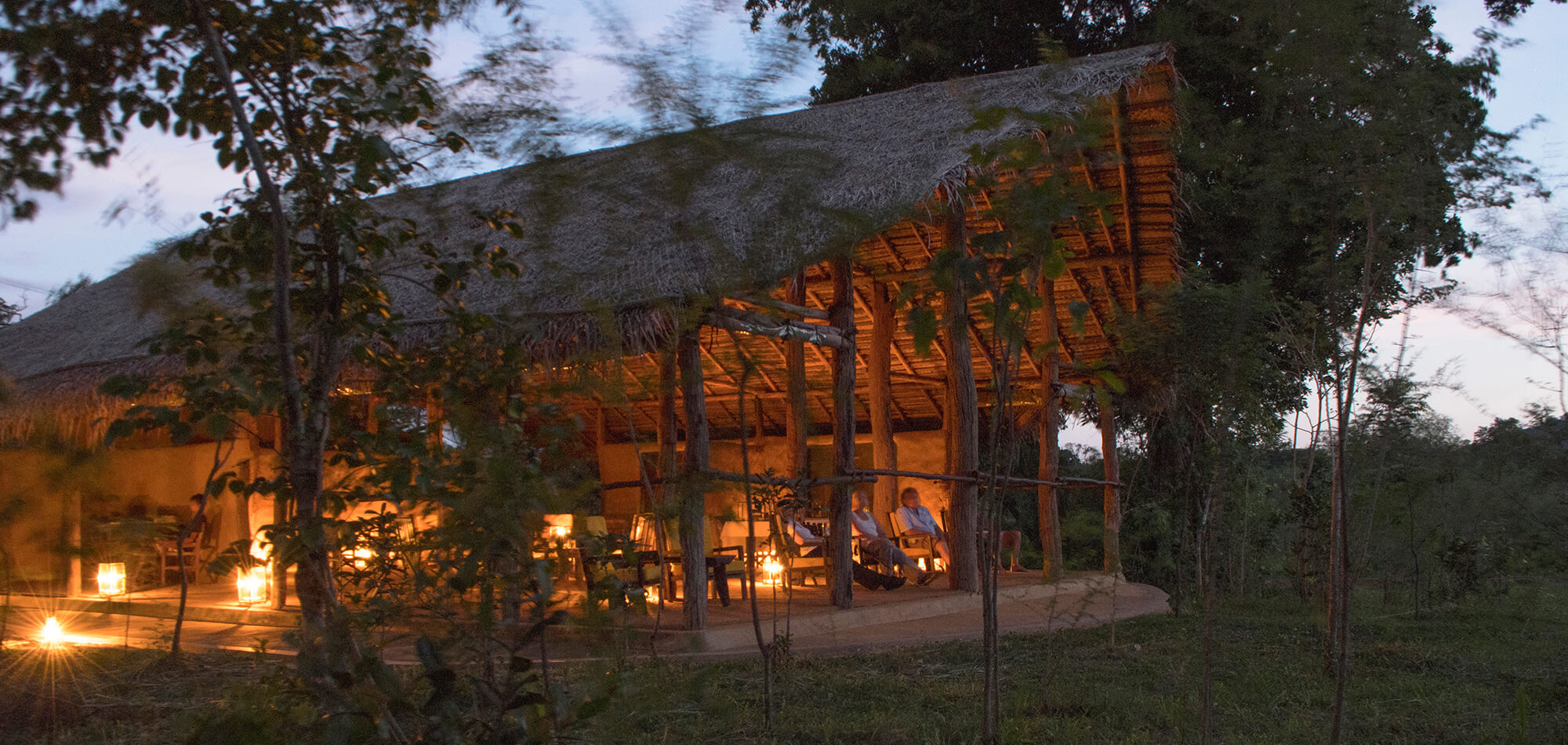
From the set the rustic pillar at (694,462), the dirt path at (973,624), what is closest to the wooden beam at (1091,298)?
the dirt path at (973,624)

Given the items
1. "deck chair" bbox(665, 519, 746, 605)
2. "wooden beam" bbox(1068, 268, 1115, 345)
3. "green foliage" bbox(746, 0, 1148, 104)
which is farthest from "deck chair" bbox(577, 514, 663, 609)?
"green foliage" bbox(746, 0, 1148, 104)

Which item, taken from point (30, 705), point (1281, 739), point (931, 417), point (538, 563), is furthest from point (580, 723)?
point (931, 417)

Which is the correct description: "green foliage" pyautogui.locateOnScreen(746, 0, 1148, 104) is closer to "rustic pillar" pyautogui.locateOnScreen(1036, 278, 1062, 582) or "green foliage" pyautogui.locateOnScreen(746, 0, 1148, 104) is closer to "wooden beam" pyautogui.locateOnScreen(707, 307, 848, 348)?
"rustic pillar" pyautogui.locateOnScreen(1036, 278, 1062, 582)

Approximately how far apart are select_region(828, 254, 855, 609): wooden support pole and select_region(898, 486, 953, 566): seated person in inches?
73.9

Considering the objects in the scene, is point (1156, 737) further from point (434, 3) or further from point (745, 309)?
point (745, 309)

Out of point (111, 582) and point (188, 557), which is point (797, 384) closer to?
point (111, 582)

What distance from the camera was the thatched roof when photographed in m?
2.14

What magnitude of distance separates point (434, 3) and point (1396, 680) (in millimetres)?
4886

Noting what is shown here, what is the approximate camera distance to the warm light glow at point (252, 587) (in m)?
8.01

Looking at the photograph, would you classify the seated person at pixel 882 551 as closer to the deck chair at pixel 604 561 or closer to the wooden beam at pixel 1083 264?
the wooden beam at pixel 1083 264

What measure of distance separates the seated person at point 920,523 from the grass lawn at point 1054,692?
3.02 m

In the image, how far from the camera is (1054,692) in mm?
4531

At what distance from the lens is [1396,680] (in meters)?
5.05

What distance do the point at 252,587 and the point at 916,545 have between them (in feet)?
17.5
